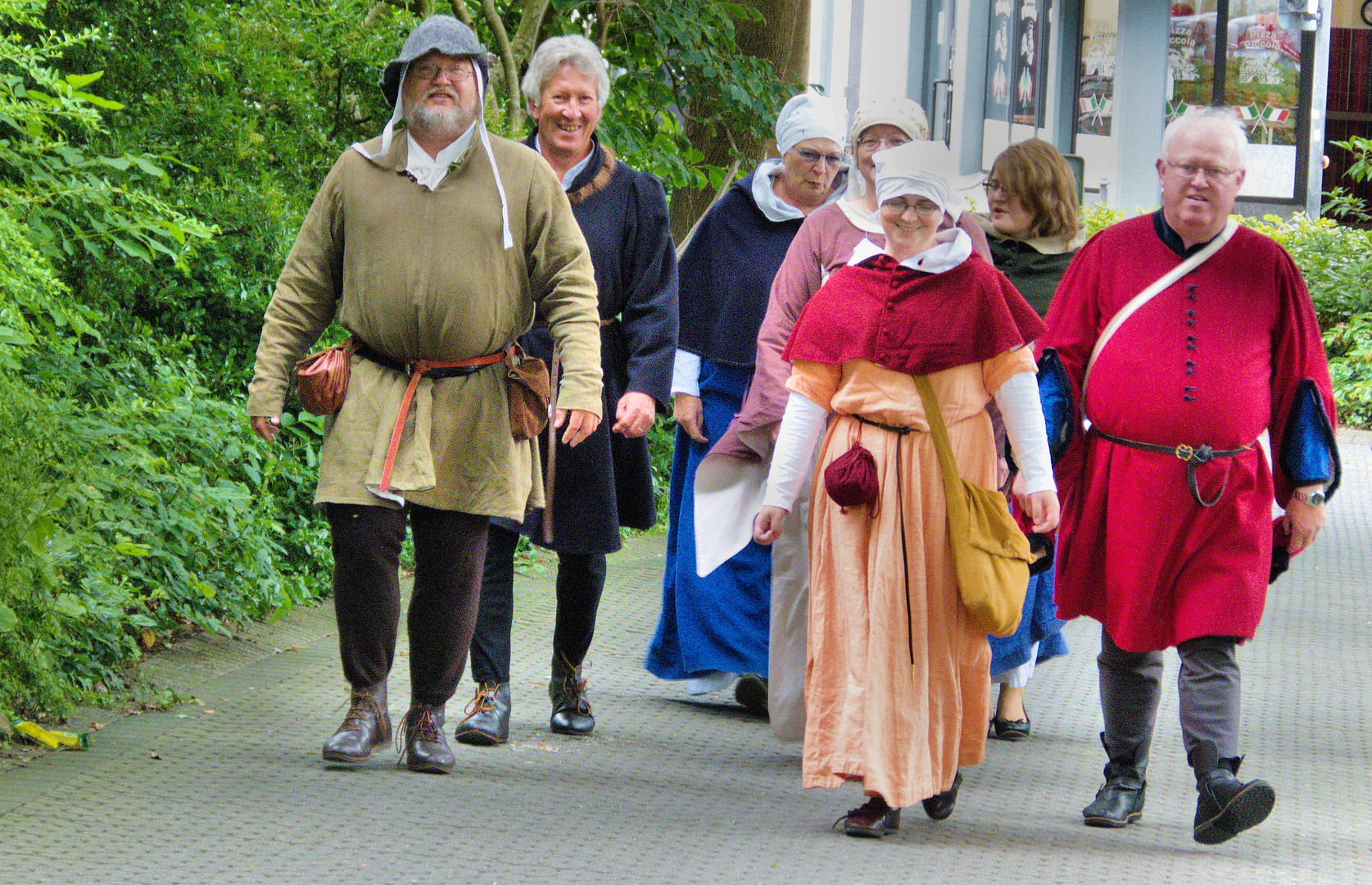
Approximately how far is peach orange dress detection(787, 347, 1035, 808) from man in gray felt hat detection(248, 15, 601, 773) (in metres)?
0.77

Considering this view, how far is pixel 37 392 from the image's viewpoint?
5.19m

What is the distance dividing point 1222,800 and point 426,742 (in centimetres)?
203

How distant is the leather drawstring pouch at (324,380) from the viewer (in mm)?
4551

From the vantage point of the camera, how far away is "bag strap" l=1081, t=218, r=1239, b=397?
4.48 meters

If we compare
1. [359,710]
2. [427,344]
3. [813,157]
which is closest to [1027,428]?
[427,344]

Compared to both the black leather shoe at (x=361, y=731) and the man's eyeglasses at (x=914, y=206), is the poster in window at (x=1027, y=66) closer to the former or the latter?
the man's eyeglasses at (x=914, y=206)

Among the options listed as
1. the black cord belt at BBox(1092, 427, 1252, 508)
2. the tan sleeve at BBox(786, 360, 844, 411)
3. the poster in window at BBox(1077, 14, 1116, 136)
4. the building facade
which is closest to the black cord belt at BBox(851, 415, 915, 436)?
the tan sleeve at BBox(786, 360, 844, 411)

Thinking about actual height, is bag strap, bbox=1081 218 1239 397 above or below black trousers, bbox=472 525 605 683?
above

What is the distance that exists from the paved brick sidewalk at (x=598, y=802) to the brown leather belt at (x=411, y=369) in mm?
874

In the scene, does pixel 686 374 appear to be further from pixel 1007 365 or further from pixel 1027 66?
pixel 1027 66

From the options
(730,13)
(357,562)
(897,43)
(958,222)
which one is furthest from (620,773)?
(897,43)

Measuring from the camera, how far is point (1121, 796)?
464 cm

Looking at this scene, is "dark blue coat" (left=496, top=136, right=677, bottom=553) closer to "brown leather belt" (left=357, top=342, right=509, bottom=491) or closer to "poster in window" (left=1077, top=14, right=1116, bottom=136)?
"brown leather belt" (left=357, top=342, right=509, bottom=491)

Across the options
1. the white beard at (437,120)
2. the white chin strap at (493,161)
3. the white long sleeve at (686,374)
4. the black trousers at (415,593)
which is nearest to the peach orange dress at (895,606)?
the white chin strap at (493,161)
